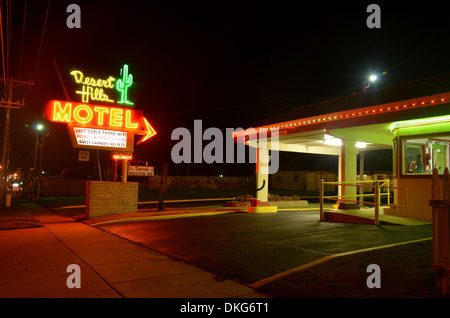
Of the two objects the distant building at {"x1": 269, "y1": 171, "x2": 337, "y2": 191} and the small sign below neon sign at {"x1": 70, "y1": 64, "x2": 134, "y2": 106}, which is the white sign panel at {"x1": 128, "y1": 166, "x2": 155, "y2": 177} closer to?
the small sign below neon sign at {"x1": 70, "y1": 64, "x2": 134, "y2": 106}

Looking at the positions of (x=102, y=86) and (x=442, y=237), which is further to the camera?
(x=102, y=86)

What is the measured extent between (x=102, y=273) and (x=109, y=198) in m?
10.1

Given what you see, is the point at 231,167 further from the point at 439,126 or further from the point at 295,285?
the point at 295,285

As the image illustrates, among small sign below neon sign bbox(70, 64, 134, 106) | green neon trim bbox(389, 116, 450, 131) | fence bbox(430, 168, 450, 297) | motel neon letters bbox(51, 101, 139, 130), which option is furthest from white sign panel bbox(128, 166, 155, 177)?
fence bbox(430, 168, 450, 297)

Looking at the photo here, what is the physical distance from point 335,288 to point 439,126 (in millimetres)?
8408

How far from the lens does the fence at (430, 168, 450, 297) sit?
4.51 m

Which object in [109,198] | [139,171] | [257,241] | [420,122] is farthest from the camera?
[139,171]

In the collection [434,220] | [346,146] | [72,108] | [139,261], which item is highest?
[72,108]

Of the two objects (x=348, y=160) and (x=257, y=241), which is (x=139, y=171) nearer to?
(x=348, y=160)

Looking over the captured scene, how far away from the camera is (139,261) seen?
744cm

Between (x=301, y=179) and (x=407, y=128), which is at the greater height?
(x=407, y=128)

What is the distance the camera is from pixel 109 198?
16.1m

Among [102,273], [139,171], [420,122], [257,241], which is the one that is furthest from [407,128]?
[139,171]
